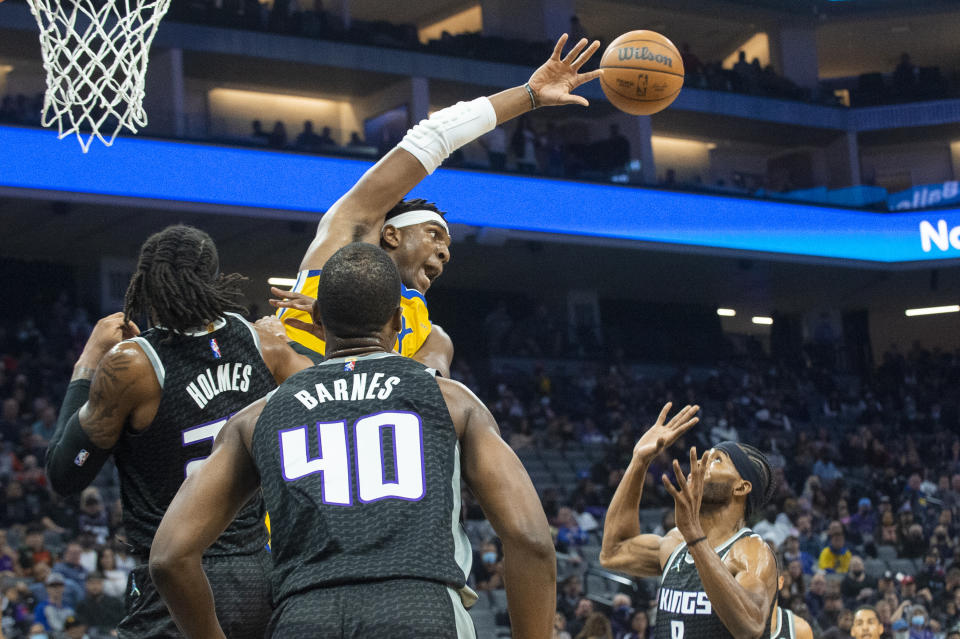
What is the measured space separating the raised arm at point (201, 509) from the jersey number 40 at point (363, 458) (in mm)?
168

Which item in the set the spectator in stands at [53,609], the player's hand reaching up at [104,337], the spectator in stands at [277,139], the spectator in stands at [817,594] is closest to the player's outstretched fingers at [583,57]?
the player's hand reaching up at [104,337]

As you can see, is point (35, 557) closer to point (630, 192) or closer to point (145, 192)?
point (145, 192)

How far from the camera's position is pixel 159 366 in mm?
3418

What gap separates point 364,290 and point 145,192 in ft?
45.5

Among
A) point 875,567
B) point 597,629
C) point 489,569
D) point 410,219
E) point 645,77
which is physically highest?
point 645,77

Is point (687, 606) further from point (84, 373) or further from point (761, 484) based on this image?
point (84, 373)

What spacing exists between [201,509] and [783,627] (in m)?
2.90

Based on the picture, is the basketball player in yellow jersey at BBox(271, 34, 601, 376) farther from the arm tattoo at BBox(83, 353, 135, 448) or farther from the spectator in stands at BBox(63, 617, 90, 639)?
the spectator in stands at BBox(63, 617, 90, 639)

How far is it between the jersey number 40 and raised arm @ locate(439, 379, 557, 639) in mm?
146

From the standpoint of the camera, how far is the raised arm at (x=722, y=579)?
4203mm

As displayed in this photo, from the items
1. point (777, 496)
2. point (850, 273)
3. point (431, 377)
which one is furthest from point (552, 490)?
point (431, 377)

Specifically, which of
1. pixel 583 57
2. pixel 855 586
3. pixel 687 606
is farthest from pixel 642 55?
pixel 855 586

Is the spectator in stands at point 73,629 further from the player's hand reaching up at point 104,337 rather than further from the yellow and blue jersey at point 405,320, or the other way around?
the player's hand reaching up at point 104,337

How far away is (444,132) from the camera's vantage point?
4473 millimetres
